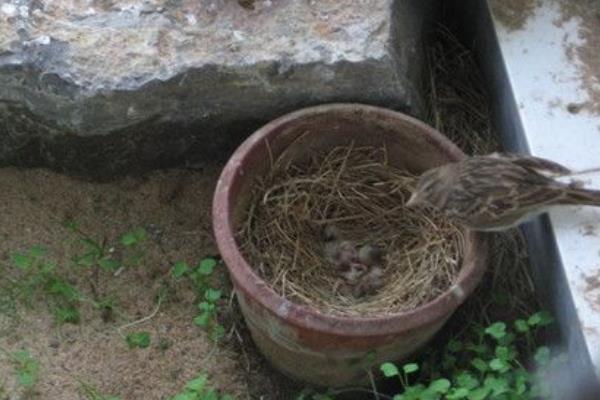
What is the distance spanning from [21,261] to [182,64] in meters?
0.85

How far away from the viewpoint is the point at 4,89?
3621 mm

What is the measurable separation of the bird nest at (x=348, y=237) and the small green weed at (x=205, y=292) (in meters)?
0.21

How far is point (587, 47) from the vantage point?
378 cm

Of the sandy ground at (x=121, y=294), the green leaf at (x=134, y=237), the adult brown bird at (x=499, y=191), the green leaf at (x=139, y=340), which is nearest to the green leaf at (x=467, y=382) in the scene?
the adult brown bird at (x=499, y=191)

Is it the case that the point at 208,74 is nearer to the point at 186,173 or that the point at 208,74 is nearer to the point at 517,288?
the point at 186,173

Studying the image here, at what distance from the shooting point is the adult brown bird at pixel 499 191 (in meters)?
3.33

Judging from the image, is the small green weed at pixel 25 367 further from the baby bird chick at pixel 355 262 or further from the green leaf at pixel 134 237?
the baby bird chick at pixel 355 262

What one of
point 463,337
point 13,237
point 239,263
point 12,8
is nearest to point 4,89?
point 12,8

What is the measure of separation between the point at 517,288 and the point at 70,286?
1.49 metres

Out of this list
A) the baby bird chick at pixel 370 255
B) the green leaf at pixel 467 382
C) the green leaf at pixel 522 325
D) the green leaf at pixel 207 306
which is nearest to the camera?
the green leaf at pixel 467 382

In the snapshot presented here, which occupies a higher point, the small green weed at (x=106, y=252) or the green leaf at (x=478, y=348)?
the green leaf at (x=478, y=348)

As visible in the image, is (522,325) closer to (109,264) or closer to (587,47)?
(587,47)

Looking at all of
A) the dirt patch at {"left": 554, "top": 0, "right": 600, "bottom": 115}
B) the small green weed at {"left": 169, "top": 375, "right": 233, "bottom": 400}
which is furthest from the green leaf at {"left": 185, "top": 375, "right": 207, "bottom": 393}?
the dirt patch at {"left": 554, "top": 0, "right": 600, "bottom": 115}

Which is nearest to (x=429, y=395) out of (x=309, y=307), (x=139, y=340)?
(x=309, y=307)
